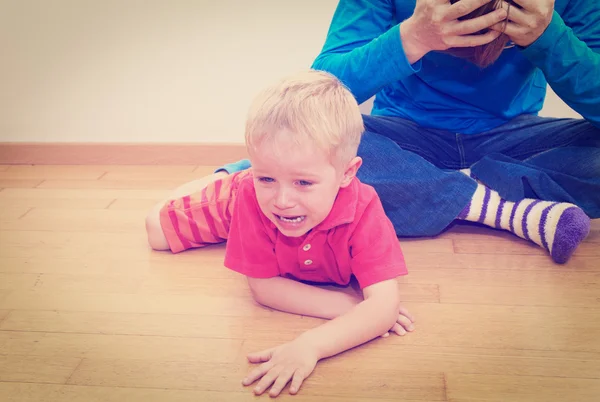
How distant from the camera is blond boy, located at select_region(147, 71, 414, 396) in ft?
2.86

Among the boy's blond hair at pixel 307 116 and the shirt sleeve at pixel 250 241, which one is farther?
the shirt sleeve at pixel 250 241

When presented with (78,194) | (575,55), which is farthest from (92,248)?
(575,55)

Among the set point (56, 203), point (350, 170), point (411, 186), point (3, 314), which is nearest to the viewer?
point (350, 170)

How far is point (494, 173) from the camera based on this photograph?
1288mm

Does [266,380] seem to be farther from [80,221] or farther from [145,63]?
[145,63]

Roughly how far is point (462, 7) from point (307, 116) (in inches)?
13.5

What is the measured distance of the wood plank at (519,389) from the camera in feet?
2.75

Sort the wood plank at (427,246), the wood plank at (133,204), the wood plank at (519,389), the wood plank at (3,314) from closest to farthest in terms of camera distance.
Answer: the wood plank at (519,389) < the wood plank at (3,314) < the wood plank at (427,246) < the wood plank at (133,204)

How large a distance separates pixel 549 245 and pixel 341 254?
45cm

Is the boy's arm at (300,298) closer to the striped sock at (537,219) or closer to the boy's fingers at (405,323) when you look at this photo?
the boy's fingers at (405,323)

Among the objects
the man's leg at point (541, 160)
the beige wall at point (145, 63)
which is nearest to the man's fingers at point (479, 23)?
the man's leg at point (541, 160)

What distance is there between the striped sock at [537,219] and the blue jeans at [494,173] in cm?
2

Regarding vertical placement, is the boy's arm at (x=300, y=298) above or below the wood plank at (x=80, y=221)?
above

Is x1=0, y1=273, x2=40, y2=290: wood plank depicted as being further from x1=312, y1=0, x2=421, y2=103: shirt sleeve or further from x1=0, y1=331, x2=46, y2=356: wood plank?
x1=312, y1=0, x2=421, y2=103: shirt sleeve
